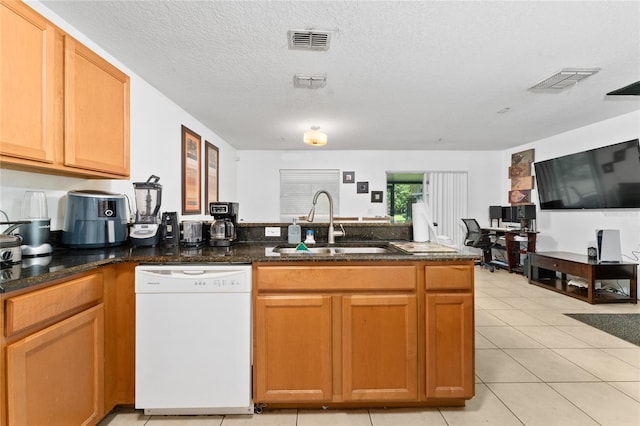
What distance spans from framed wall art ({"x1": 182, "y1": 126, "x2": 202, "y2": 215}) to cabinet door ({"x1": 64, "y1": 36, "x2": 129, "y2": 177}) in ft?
4.80

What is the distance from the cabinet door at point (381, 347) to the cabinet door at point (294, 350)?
124mm

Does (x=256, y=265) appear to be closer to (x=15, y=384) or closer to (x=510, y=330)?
(x=15, y=384)

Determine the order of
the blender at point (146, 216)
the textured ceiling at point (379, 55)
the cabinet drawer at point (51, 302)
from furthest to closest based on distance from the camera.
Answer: the blender at point (146, 216) → the textured ceiling at point (379, 55) → the cabinet drawer at point (51, 302)

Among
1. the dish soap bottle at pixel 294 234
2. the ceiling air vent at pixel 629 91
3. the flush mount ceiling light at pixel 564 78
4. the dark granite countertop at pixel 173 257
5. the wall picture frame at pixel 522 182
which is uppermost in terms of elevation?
the ceiling air vent at pixel 629 91

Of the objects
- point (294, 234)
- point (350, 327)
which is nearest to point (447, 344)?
point (350, 327)

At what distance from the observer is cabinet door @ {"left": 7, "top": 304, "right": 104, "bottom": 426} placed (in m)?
1.14

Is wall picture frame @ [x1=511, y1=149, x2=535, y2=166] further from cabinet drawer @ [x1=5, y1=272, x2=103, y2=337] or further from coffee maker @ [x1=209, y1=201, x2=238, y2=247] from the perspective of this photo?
cabinet drawer @ [x1=5, y1=272, x2=103, y2=337]

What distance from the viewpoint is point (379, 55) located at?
2320 mm

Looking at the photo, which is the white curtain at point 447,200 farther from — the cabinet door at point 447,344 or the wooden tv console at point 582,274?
the cabinet door at point 447,344

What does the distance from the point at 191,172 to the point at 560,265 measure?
508cm

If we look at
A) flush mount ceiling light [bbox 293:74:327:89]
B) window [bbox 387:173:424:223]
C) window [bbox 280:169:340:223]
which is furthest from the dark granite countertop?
window [bbox 387:173:424:223]

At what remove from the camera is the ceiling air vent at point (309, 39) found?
2014 mm

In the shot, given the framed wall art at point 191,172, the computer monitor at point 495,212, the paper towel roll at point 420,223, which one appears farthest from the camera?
the computer monitor at point 495,212

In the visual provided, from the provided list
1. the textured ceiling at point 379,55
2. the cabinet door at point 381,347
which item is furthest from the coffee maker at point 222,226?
the textured ceiling at point 379,55
